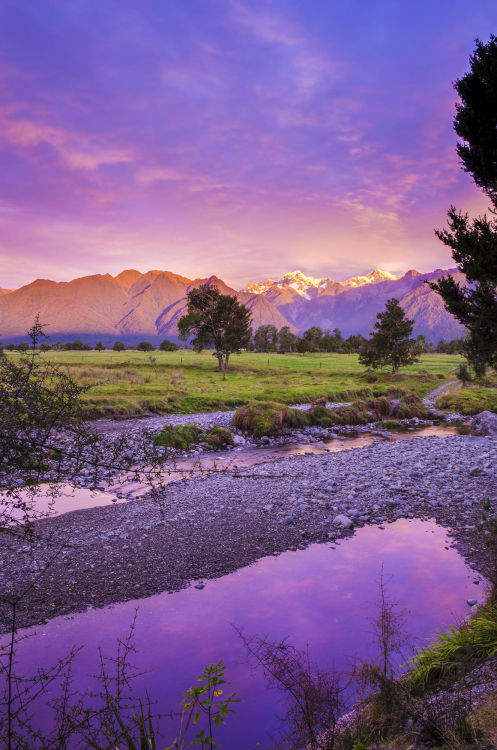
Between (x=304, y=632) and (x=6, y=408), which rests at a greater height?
(x=6, y=408)

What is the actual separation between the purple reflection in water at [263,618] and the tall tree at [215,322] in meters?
54.5

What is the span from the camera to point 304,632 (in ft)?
26.7

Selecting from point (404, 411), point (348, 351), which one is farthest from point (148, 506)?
point (348, 351)

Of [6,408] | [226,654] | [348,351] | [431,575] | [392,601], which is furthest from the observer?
[348,351]

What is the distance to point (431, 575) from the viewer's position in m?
10.2

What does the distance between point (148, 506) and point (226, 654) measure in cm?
802

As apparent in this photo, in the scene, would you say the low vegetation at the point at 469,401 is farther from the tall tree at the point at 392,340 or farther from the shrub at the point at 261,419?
the shrub at the point at 261,419

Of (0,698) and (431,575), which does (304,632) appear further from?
(0,698)

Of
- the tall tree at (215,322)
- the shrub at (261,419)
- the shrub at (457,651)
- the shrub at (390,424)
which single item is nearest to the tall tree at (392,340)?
the tall tree at (215,322)

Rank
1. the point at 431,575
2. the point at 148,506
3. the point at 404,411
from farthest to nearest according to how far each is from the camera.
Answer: the point at 404,411 < the point at 148,506 < the point at 431,575

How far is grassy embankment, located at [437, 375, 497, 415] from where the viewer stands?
39.5 metres

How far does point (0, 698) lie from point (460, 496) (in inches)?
581

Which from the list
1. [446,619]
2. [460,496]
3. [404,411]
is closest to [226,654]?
[446,619]

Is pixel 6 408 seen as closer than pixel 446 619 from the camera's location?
Yes
